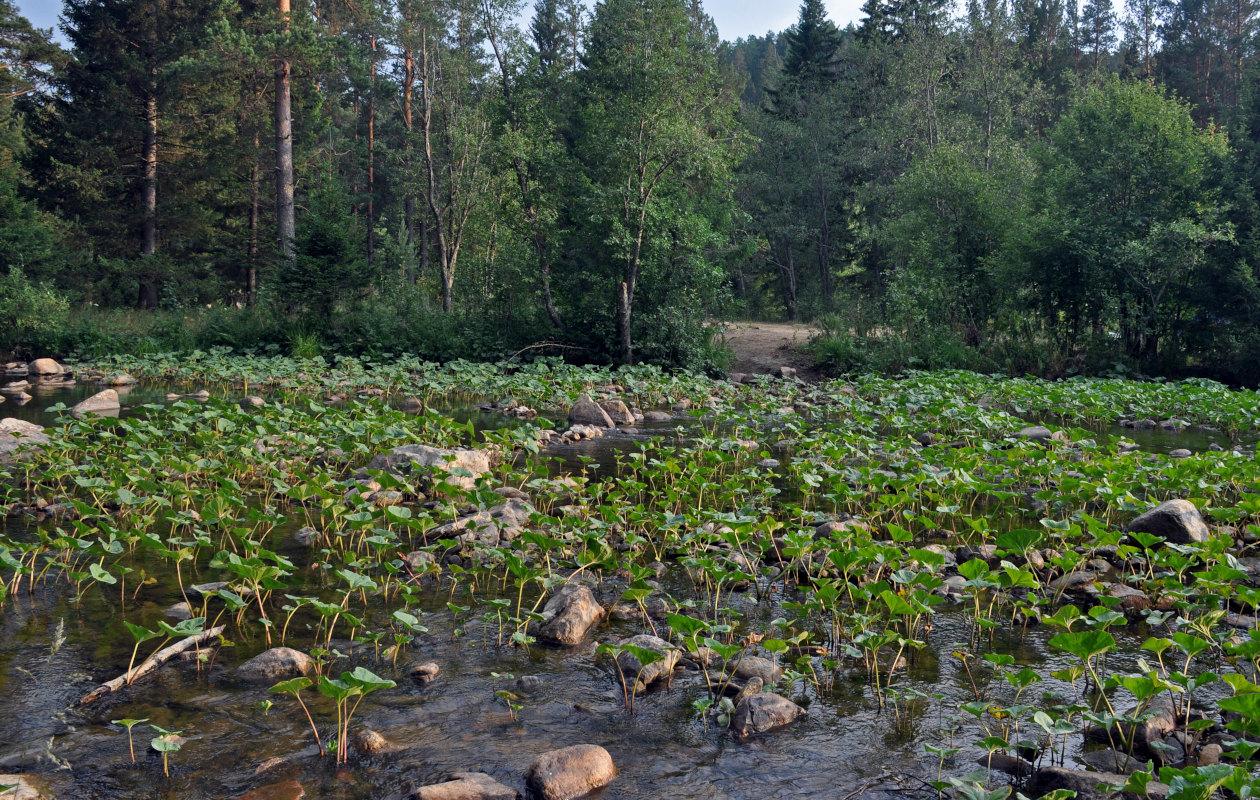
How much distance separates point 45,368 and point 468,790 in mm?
19908

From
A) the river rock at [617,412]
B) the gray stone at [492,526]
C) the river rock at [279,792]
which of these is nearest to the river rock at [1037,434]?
the river rock at [617,412]

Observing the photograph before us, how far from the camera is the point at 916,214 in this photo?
2422cm

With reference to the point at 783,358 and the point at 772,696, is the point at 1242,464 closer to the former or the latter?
the point at 772,696

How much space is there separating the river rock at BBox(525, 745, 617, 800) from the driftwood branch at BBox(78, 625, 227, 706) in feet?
7.13

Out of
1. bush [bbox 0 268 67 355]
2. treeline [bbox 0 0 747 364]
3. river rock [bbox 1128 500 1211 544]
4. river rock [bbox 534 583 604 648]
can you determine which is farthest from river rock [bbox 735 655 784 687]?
bush [bbox 0 268 67 355]

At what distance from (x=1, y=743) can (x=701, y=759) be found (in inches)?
122

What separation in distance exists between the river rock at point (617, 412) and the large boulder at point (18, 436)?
25.1 ft

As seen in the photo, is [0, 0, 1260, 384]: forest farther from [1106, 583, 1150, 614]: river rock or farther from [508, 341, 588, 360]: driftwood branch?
[1106, 583, 1150, 614]: river rock

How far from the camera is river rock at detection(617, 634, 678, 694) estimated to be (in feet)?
14.3

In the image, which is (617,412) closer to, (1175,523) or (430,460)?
(430,460)

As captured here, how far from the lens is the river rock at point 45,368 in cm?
1847

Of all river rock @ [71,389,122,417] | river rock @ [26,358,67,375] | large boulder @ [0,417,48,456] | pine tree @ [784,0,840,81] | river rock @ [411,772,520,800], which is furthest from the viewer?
pine tree @ [784,0,840,81]

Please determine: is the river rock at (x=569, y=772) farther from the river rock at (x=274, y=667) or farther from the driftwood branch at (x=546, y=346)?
the driftwood branch at (x=546, y=346)

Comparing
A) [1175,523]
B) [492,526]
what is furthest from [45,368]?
[1175,523]
